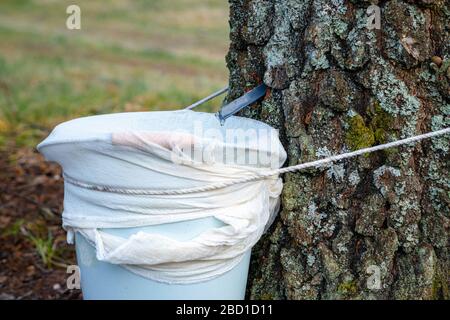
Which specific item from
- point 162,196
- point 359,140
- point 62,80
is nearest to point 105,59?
point 62,80

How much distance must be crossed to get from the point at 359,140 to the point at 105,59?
20.9ft

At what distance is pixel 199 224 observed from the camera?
1676mm

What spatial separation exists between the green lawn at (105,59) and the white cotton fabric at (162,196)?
96.1 inches

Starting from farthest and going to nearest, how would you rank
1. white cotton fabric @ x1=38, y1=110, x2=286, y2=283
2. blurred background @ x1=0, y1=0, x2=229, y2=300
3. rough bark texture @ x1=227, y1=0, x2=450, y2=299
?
1. blurred background @ x1=0, y1=0, x2=229, y2=300
2. rough bark texture @ x1=227, y1=0, x2=450, y2=299
3. white cotton fabric @ x1=38, y1=110, x2=286, y2=283

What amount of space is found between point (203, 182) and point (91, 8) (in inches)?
428

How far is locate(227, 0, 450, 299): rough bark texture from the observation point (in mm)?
1856

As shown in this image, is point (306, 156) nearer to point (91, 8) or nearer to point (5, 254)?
point (5, 254)

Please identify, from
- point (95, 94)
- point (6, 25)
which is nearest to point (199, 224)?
point (95, 94)

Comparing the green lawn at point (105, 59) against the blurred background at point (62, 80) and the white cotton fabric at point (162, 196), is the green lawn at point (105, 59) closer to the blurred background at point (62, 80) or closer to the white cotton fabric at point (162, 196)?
the blurred background at point (62, 80)

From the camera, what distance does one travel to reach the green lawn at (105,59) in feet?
16.1

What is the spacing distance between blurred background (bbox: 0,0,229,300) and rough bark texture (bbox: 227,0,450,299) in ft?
3.58

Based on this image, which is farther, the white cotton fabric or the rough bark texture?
the rough bark texture

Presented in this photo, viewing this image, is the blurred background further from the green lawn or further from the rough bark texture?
the rough bark texture

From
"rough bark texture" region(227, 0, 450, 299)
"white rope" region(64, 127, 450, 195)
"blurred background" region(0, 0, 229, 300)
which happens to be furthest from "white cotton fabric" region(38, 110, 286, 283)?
"blurred background" region(0, 0, 229, 300)
